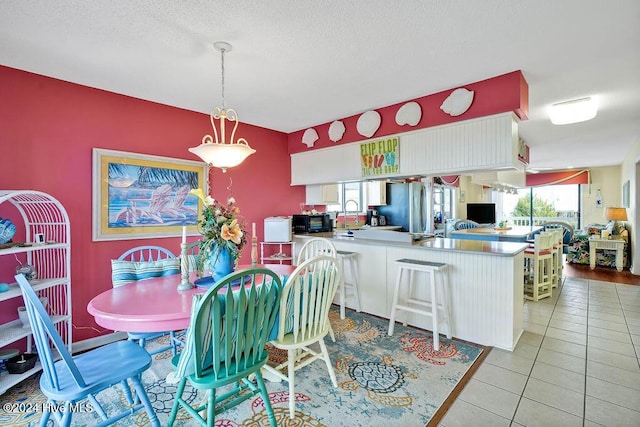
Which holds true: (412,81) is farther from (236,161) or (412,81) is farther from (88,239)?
(88,239)

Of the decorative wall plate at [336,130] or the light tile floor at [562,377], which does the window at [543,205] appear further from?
the decorative wall plate at [336,130]

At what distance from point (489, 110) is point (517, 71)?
13.3 inches

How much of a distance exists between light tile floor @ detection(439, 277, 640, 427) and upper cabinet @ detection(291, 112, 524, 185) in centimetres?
159

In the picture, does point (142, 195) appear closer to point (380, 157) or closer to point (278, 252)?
point (278, 252)

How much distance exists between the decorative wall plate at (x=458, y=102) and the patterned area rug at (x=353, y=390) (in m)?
2.08

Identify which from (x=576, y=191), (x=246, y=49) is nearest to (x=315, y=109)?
(x=246, y=49)

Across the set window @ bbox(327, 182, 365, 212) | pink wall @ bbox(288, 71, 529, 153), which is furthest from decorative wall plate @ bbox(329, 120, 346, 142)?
window @ bbox(327, 182, 365, 212)

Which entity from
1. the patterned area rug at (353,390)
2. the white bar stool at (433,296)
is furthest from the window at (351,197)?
the patterned area rug at (353,390)

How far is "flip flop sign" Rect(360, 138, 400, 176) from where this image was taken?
333cm

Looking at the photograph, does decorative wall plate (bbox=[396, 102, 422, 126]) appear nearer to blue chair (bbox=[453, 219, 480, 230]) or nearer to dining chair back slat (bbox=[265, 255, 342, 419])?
dining chair back slat (bbox=[265, 255, 342, 419])

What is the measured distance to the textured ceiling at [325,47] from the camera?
171cm

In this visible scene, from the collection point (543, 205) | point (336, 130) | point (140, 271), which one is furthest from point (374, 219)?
point (543, 205)

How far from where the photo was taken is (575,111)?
9.80 feet

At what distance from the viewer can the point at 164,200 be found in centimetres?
320
